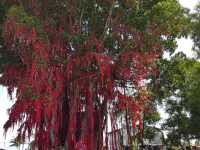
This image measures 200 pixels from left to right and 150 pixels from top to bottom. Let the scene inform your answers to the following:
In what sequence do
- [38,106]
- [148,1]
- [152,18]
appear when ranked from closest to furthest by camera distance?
[38,106] < [152,18] < [148,1]

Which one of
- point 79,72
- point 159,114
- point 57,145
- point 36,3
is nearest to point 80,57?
point 79,72

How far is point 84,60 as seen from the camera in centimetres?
970

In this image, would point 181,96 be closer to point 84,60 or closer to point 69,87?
point 69,87

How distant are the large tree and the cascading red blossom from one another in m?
0.02

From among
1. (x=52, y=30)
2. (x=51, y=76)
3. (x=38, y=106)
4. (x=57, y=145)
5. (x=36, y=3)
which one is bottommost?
(x=57, y=145)

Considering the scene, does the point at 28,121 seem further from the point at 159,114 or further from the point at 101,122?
the point at 159,114

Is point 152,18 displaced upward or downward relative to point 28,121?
upward

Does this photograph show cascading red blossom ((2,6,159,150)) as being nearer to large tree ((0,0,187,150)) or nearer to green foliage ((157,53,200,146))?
large tree ((0,0,187,150))

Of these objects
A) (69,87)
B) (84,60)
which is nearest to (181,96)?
(69,87)

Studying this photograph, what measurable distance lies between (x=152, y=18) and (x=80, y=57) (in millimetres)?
2033

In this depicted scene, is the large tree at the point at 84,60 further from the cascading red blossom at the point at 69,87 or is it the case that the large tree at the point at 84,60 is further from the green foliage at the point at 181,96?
the green foliage at the point at 181,96

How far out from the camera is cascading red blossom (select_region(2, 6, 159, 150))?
9.29m

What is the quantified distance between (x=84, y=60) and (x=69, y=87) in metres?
1.03

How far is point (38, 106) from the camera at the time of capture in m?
9.48
